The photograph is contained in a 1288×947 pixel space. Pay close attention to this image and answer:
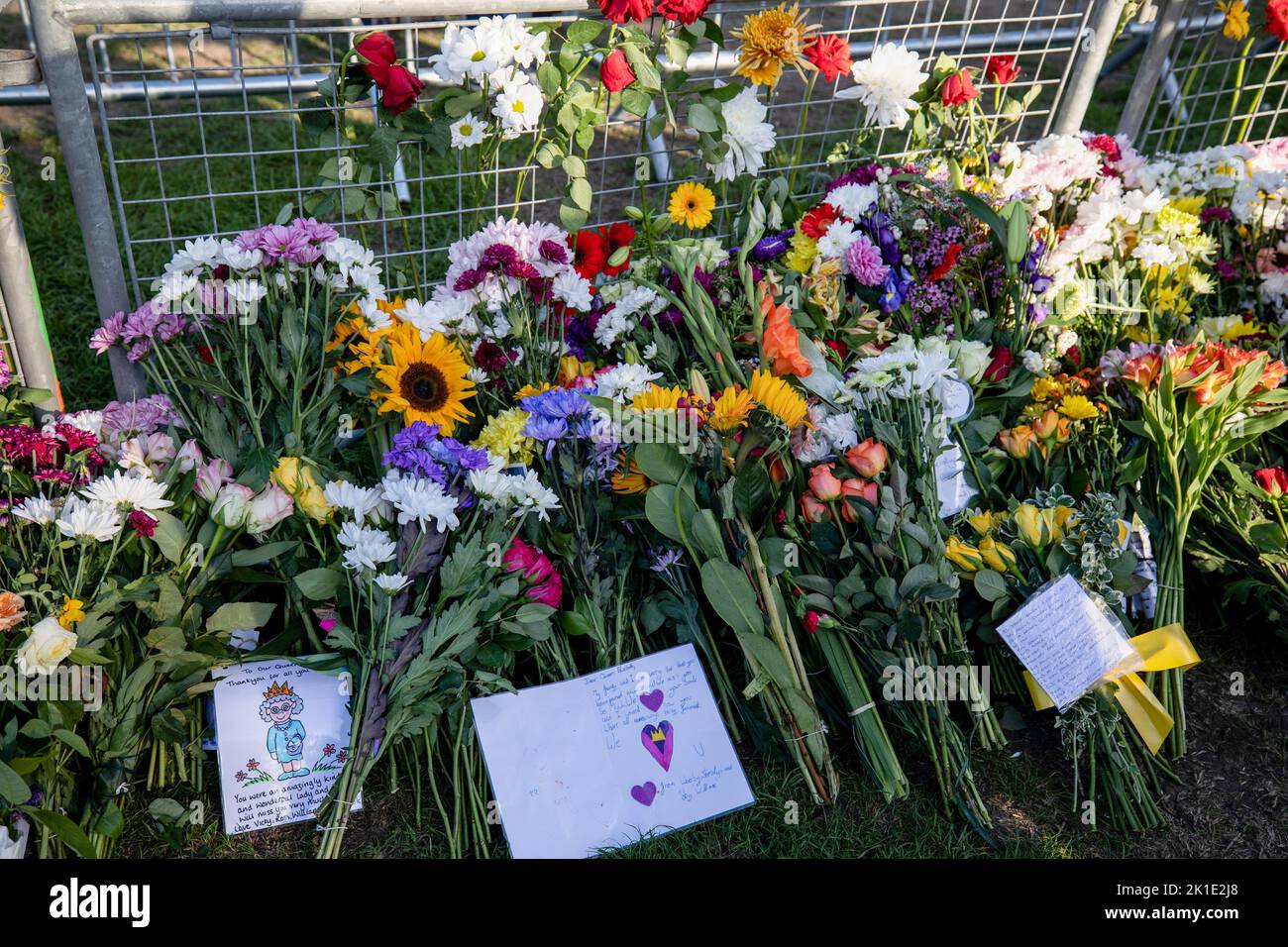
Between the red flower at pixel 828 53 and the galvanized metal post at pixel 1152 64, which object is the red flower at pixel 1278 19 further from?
the red flower at pixel 828 53

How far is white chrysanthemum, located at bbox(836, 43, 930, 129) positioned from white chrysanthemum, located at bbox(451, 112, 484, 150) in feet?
2.43

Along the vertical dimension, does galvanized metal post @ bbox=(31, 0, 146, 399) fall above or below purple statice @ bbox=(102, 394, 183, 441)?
above

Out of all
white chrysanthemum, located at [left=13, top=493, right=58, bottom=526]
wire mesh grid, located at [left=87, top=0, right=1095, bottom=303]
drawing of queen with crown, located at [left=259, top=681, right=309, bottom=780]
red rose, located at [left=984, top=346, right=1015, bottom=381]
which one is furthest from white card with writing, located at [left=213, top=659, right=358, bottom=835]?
red rose, located at [left=984, top=346, right=1015, bottom=381]

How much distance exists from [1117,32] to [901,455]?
4.92 feet

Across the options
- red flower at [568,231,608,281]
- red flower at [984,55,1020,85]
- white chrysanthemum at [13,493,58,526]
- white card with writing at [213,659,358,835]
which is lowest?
white card with writing at [213,659,358,835]

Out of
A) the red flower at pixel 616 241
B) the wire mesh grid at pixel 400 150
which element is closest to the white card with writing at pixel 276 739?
the wire mesh grid at pixel 400 150

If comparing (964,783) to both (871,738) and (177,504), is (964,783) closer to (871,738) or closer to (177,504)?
(871,738)

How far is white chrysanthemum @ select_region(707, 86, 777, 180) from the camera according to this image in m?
2.10

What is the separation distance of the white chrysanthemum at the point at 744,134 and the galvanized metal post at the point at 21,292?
1.24 metres

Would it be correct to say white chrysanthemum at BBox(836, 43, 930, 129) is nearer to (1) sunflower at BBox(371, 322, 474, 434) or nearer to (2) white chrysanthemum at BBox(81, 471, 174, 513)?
(1) sunflower at BBox(371, 322, 474, 434)

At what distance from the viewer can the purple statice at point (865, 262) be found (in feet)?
6.82

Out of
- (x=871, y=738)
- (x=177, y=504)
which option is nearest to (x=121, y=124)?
(x=177, y=504)
